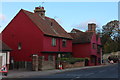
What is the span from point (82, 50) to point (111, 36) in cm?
4396

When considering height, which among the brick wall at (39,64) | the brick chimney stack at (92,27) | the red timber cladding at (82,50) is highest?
the brick chimney stack at (92,27)

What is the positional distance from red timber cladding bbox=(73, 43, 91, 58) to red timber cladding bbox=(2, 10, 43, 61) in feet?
52.5

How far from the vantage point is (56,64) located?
123 ft

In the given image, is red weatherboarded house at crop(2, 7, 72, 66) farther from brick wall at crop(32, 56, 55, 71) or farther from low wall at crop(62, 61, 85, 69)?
brick wall at crop(32, 56, 55, 71)

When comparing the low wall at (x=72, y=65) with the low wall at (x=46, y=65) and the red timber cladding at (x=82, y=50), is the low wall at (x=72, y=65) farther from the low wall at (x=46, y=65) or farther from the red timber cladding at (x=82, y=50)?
the red timber cladding at (x=82, y=50)

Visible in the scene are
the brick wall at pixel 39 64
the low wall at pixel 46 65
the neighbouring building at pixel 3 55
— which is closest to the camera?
the neighbouring building at pixel 3 55

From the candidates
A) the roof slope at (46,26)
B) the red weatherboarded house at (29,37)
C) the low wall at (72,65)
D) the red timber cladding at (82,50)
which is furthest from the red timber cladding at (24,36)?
the red timber cladding at (82,50)

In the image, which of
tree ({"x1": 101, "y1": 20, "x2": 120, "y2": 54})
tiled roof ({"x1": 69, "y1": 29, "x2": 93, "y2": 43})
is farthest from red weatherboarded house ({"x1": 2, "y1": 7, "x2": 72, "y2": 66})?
tree ({"x1": 101, "y1": 20, "x2": 120, "y2": 54})

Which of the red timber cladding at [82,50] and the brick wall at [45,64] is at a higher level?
the red timber cladding at [82,50]

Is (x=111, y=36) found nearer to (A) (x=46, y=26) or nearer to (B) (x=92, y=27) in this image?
(B) (x=92, y=27)

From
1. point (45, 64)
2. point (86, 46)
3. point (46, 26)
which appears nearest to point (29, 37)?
point (46, 26)

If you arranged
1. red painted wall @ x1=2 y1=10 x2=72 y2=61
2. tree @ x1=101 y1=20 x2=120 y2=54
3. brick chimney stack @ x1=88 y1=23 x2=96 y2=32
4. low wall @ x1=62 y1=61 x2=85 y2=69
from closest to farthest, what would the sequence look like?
1. low wall @ x1=62 y1=61 x2=85 y2=69
2. red painted wall @ x1=2 y1=10 x2=72 y2=61
3. brick chimney stack @ x1=88 y1=23 x2=96 y2=32
4. tree @ x1=101 y1=20 x2=120 y2=54

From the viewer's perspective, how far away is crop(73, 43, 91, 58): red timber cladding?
53156 millimetres

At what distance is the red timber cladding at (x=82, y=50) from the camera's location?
5316cm
